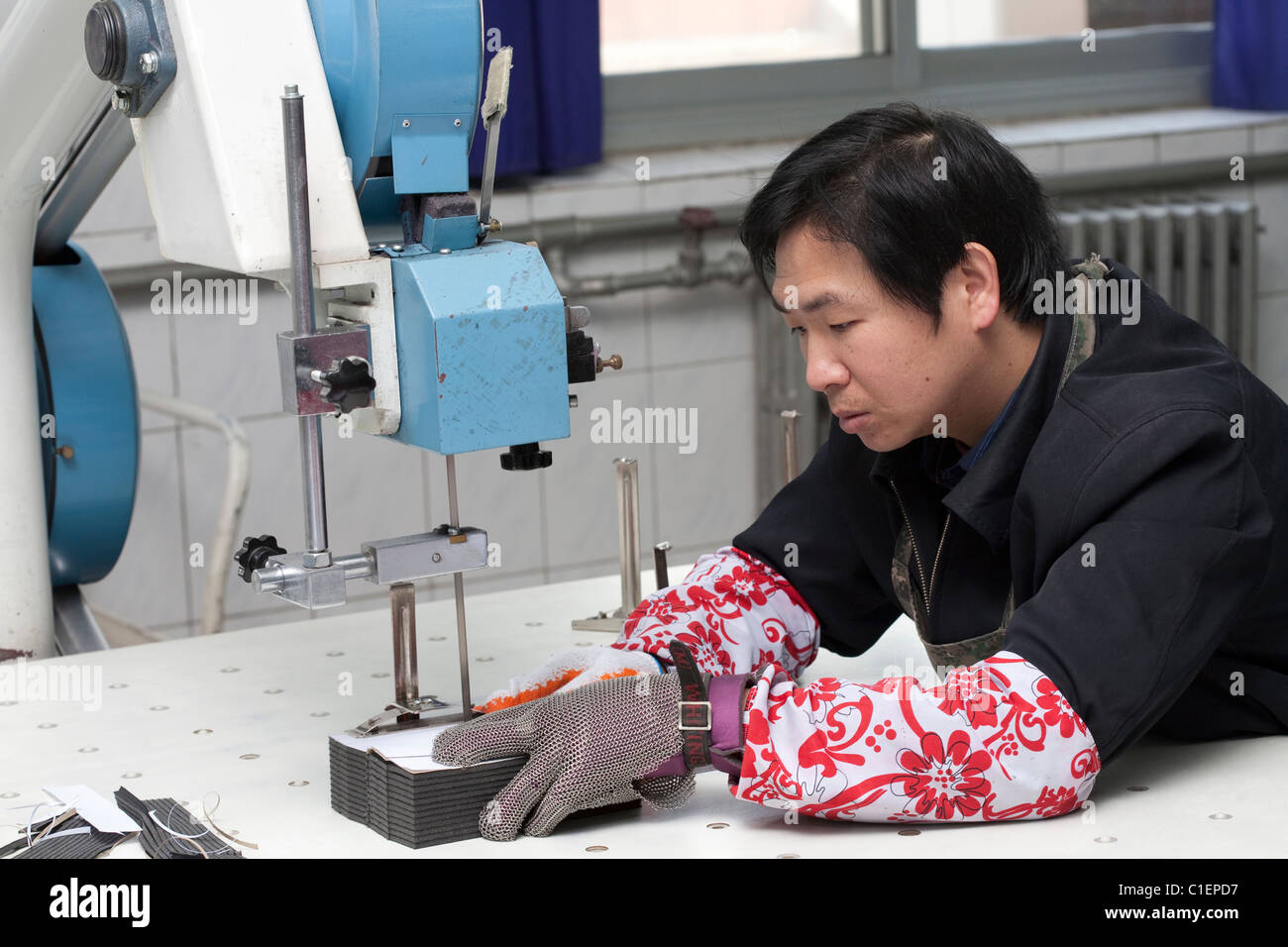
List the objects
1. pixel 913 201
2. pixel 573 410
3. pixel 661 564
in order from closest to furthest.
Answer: pixel 913 201, pixel 661 564, pixel 573 410

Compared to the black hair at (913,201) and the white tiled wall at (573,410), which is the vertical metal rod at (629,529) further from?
the white tiled wall at (573,410)

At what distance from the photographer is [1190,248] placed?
11.5 ft

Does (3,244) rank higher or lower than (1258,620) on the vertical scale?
higher

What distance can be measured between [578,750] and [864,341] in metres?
0.38

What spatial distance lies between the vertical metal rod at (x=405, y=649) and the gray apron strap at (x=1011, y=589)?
434 millimetres

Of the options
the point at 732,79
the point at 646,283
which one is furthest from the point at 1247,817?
the point at 732,79

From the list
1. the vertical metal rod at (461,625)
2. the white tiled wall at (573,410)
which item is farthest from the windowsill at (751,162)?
the vertical metal rod at (461,625)

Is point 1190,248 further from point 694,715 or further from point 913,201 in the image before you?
point 694,715

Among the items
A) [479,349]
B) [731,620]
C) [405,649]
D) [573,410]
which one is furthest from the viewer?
[573,410]

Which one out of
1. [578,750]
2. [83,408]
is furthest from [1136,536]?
[83,408]

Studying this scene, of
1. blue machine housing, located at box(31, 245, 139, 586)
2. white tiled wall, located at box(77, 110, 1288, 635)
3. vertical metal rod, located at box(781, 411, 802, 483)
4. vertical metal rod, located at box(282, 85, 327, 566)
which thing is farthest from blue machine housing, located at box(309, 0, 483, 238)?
white tiled wall, located at box(77, 110, 1288, 635)

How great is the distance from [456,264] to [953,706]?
1.46ft

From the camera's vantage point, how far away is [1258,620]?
50.1 inches
